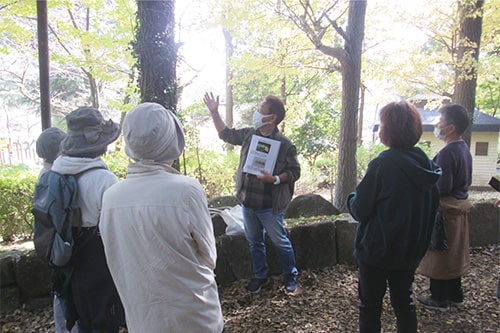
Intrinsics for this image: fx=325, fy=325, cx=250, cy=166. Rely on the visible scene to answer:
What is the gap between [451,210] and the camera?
2.76 meters

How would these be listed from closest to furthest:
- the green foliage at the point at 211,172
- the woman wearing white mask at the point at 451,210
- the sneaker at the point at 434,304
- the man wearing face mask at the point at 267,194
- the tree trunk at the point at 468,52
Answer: the woman wearing white mask at the point at 451,210 → the sneaker at the point at 434,304 → the man wearing face mask at the point at 267,194 → the tree trunk at the point at 468,52 → the green foliage at the point at 211,172

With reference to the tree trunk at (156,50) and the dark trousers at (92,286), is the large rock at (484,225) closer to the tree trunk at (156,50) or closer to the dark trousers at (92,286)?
the tree trunk at (156,50)

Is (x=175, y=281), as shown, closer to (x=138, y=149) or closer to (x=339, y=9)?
(x=138, y=149)

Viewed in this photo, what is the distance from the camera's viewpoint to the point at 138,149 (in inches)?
54.4

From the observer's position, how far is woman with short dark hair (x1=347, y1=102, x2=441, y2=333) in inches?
76.5

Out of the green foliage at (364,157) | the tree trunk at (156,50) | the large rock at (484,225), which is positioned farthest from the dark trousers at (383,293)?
the green foliage at (364,157)

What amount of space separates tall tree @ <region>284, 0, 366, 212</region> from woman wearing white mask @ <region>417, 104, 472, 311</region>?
2.17 metres

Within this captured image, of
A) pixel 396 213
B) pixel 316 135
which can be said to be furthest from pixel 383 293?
pixel 316 135

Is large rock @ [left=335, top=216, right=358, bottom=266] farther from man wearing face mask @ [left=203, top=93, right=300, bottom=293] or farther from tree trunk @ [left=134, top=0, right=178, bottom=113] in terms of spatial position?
tree trunk @ [left=134, top=0, right=178, bottom=113]

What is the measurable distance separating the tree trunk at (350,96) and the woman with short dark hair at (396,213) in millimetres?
2946

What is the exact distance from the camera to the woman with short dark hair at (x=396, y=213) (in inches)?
76.5

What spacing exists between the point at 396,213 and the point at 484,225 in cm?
312

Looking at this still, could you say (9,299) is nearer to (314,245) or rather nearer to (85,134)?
(85,134)

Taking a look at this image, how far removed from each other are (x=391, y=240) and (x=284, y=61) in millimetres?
4808
